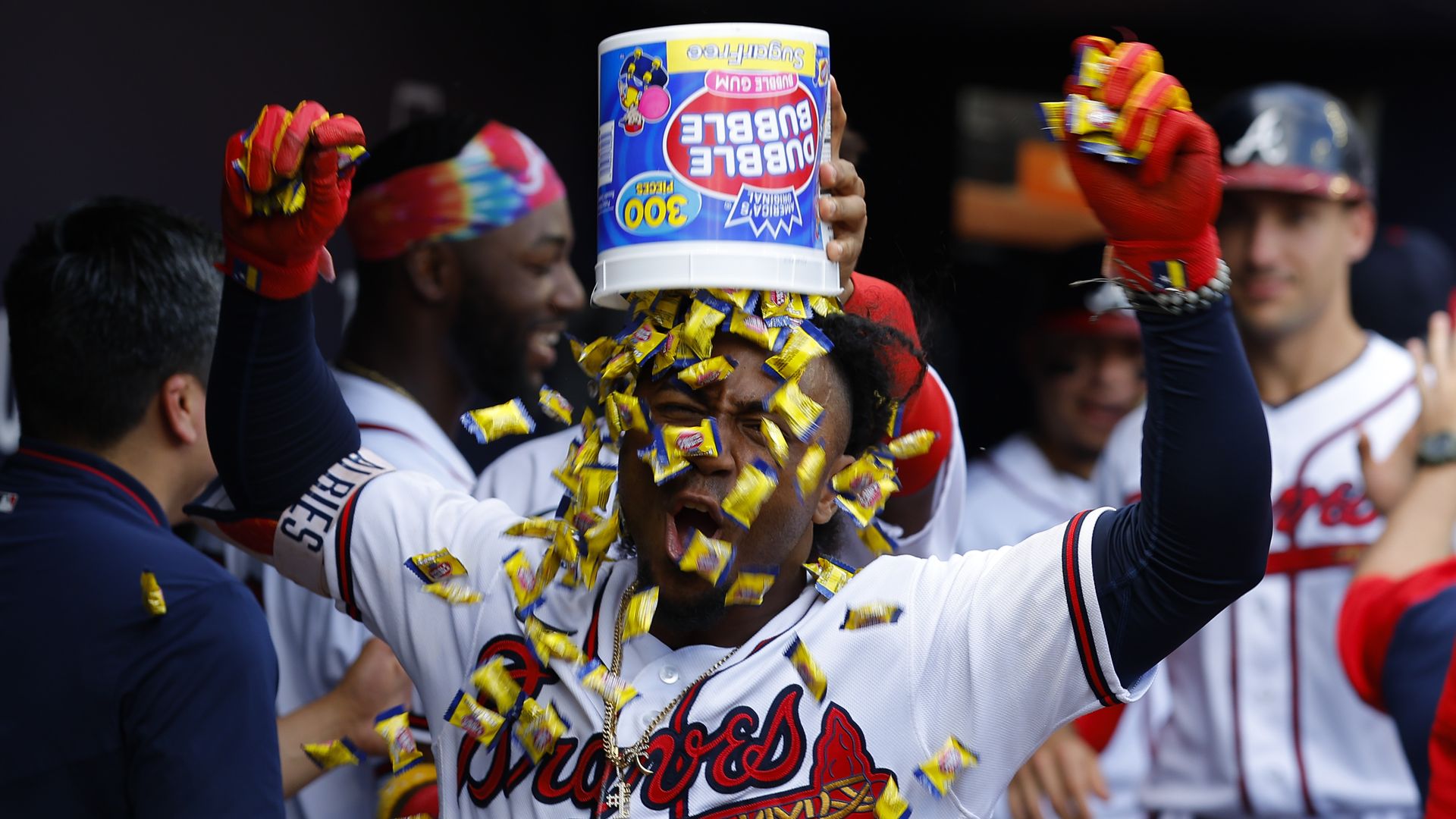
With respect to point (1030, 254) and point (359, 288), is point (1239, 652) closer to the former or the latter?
point (359, 288)

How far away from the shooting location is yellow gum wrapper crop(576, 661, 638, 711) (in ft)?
6.72

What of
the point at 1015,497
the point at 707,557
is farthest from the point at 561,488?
the point at 1015,497

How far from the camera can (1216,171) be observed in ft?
5.71

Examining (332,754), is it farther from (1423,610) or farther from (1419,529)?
(1419,529)

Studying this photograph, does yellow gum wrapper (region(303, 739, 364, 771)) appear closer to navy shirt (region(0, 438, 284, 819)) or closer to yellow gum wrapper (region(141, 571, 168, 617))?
navy shirt (region(0, 438, 284, 819))

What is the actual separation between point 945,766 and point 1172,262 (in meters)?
0.67

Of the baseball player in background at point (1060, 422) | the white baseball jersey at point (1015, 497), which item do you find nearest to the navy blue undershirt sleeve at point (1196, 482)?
the white baseball jersey at point (1015, 497)

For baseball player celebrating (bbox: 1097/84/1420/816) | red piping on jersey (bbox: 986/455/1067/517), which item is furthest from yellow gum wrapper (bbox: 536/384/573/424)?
red piping on jersey (bbox: 986/455/1067/517)

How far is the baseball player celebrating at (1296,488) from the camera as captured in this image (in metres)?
4.13

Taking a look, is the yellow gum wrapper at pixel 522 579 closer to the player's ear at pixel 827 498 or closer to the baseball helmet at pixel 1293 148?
the player's ear at pixel 827 498

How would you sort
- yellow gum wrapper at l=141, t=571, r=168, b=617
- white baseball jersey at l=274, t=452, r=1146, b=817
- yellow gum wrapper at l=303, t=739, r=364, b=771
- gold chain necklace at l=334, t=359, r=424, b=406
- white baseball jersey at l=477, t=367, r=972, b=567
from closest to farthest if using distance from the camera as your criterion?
white baseball jersey at l=274, t=452, r=1146, b=817 → yellow gum wrapper at l=141, t=571, r=168, b=617 → yellow gum wrapper at l=303, t=739, r=364, b=771 → white baseball jersey at l=477, t=367, r=972, b=567 → gold chain necklace at l=334, t=359, r=424, b=406

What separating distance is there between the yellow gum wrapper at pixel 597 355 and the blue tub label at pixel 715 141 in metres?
0.17

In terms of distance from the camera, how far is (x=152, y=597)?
2275mm

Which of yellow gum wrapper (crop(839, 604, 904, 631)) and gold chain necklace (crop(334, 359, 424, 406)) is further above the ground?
yellow gum wrapper (crop(839, 604, 904, 631))
